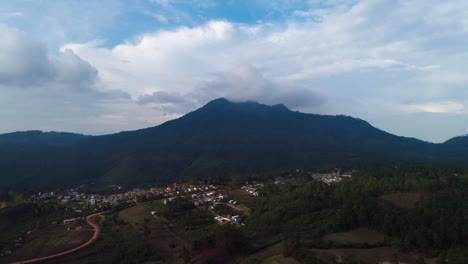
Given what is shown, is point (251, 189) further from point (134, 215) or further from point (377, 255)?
point (377, 255)

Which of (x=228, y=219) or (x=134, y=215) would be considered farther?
(x=134, y=215)

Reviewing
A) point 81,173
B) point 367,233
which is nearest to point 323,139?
point 81,173

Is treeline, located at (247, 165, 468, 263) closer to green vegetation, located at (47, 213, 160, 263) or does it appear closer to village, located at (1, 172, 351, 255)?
village, located at (1, 172, 351, 255)

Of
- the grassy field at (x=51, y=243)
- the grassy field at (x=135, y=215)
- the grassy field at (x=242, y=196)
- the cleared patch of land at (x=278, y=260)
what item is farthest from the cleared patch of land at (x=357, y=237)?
the grassy field at (x=51, y=243)

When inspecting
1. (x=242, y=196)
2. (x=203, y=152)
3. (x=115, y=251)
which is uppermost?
(x=203, y=152)

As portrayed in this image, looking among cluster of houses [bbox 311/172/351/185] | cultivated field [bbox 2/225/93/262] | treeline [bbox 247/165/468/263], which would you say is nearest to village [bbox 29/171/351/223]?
cultivated field [bbox 2/225/93/262]

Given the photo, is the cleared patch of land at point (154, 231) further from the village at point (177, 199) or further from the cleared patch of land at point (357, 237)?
the cleared patch of land at point (357, 237)

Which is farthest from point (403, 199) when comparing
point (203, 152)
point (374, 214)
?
point (203, 152)
